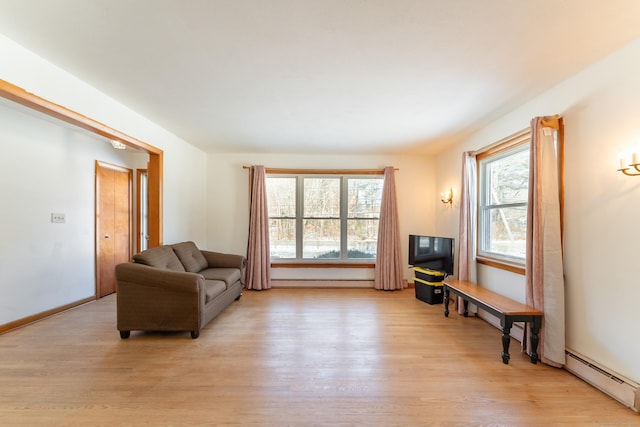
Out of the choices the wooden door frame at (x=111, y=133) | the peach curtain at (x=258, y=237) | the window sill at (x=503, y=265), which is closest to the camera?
the wooden door frame at (x=111, y=133)

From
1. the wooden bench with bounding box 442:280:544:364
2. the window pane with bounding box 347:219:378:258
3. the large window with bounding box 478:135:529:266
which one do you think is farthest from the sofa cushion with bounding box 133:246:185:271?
the large window with bounding box 478:135:529:266

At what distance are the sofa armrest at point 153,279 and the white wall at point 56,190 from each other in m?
1.06

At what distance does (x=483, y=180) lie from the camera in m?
3.56

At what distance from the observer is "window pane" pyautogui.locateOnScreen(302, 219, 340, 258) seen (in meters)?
5.07

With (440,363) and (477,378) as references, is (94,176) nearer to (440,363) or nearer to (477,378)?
(440,363)

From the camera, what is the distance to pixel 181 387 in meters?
2.01

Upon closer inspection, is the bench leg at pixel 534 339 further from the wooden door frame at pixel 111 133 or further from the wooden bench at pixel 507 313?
the wooden door frame at pixel 111 133

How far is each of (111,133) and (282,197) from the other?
278 centimetres

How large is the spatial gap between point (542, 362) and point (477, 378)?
75cm

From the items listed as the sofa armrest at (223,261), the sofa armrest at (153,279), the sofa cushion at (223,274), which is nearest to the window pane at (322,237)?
the sofa armrest at (223,261)

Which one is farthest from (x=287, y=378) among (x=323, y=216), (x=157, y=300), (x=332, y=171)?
(x=332, y=171)

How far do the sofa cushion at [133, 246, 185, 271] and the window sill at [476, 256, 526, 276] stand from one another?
389 centimetres

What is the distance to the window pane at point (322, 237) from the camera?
16.6 ft

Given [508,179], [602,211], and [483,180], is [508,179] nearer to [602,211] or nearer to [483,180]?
[483,180]
